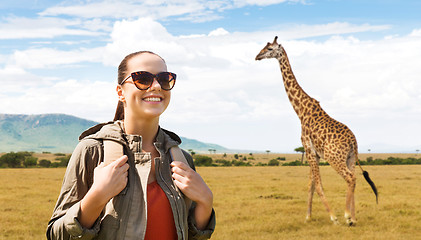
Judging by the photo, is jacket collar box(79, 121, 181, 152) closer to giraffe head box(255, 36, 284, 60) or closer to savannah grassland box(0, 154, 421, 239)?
savannah grassland box(0, 154, 421, 239)

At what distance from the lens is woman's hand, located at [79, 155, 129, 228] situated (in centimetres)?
189

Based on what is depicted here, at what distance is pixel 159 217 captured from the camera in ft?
6.86

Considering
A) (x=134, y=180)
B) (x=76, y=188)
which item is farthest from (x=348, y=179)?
(x=76, y=188)

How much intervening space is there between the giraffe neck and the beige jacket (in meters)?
9.64

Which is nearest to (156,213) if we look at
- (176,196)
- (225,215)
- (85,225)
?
(176,196)

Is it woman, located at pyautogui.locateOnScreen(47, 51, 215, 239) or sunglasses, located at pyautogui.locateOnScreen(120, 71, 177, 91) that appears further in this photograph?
sunglasses, located at pyautogui.locateOnScreen(120, 71, 177, 91)

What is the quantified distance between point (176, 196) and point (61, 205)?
55 centimetres

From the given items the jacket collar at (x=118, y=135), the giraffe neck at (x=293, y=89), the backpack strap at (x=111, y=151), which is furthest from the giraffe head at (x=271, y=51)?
the backpack strap at (x=111, y=151)

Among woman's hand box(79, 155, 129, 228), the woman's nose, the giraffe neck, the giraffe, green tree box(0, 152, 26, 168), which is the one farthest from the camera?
green tree box(0, 152, 26, 168)

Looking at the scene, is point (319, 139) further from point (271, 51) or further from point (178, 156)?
point (178, 156)

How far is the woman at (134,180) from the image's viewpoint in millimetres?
1944

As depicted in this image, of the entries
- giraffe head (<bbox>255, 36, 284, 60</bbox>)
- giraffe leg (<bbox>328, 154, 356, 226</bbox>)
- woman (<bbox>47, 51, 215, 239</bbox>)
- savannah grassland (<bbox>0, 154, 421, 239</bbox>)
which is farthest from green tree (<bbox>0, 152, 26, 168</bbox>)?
woman (<bbox>47, 51, 215, 239</bbox>)

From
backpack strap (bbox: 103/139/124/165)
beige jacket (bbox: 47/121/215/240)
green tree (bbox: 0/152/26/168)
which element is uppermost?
backpack strap (bbox: 103/139/124/165)

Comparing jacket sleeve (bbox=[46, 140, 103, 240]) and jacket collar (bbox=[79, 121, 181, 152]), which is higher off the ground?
jacket collar (bbox=[79, 121, 181, 152])
